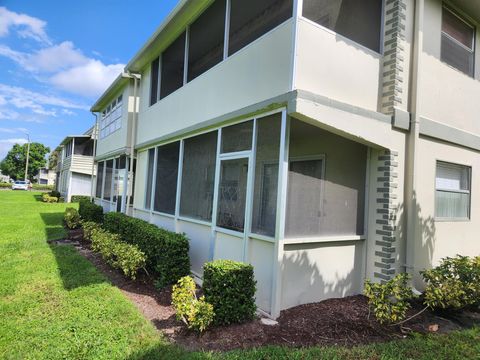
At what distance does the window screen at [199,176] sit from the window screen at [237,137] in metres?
0.50

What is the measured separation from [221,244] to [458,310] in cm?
416

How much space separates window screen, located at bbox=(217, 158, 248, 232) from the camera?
588 centimetres

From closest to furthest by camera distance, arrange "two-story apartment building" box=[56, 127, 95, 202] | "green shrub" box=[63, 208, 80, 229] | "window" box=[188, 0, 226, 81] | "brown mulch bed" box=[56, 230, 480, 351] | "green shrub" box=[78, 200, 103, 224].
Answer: "brown mulch bed" box=[56, 230, 480, 351] < "window" box=[188, 0, 226, 81] < "green shrub" box=[78, 200, 103, 224] < "green shrub" box=[63, 208, 80, 229] < "two-story apartment building" box=[56, 127, 95, 202]

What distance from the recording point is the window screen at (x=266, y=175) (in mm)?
5141

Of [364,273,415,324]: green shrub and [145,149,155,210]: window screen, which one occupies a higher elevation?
[145,149,155,210]: window screen

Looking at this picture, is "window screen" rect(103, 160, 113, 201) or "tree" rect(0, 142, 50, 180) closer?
Answer: "window screen" rect(103, 160, 113, 201)

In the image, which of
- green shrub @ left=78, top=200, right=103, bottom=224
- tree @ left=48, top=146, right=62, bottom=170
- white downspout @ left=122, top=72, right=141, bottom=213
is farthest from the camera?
tree @ left=48, top=146, right=62, bottom=170

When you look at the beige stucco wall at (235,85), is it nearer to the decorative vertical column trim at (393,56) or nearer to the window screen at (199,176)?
the window screen at (199,176)

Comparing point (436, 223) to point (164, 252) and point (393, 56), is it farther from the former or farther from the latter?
point (164, 252)

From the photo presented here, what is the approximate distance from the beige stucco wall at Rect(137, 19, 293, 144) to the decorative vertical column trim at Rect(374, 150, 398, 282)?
239 cm

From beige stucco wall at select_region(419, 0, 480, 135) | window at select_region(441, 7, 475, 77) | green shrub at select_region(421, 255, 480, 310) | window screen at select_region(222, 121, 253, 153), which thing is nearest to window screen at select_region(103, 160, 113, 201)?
window screen at select_region(222, 121, 253, 153)

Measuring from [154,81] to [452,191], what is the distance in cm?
916

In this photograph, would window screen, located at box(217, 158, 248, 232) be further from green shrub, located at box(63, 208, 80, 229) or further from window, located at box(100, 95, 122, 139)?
green shrub, located at box(63, 208, 80, 229)

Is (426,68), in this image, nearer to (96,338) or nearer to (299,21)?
(299,21)
